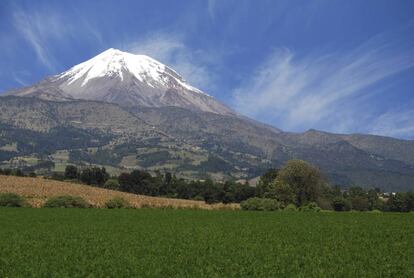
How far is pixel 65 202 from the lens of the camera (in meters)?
89.4

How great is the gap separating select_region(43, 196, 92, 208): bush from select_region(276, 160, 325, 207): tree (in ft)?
199

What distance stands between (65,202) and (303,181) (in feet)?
225

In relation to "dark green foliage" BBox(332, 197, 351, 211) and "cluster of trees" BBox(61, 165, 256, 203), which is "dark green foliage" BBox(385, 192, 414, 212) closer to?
"dark green foliage" BBox(332, 197, 351, 211)

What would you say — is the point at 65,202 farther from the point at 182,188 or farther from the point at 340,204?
the point at 182,188

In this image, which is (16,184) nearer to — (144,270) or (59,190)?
(59,190)

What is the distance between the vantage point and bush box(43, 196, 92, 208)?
8812 cm

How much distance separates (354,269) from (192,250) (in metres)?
11.0

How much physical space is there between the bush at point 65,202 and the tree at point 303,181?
60.5m

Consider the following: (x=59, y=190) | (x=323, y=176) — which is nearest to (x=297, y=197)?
(x=323, y=176)

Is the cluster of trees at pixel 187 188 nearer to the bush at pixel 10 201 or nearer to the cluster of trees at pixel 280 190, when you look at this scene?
the cluster of trees at pixel 280 190

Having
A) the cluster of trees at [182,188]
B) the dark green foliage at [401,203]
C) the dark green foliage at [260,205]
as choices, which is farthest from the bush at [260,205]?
the dark green foliage at [401,203]

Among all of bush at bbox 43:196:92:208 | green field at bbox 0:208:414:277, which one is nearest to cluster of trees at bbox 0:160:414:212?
bush at bbox 43:196:92:208

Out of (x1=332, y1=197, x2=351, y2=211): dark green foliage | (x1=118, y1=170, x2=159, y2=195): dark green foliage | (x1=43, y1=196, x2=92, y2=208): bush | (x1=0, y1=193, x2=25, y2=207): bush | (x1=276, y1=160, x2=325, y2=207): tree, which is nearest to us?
(x1=0, y1=193, x2=25, y2=207): bush

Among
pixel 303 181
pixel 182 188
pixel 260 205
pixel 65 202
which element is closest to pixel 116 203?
pixel 65 202
